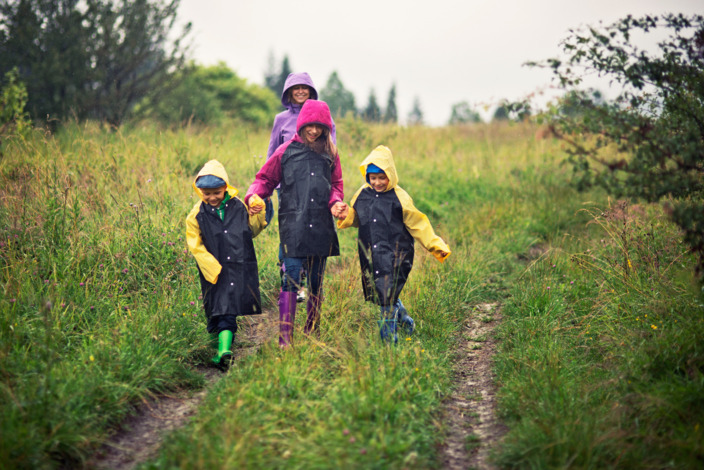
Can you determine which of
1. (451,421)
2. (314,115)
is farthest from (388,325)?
(314,115)

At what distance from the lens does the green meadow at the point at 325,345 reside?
273 cm

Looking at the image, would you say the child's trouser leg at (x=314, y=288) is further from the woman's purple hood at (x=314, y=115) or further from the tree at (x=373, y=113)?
the tree at (x=373, y=113)

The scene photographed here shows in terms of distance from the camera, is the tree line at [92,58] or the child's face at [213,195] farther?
the tree line at [92,58]

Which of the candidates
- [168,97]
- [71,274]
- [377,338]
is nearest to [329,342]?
[377,338]

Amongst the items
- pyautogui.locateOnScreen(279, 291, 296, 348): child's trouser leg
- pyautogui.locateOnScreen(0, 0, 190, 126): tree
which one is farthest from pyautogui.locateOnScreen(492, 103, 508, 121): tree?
pyautogui.locateOnScreen(0, 0, 190, 126): tree

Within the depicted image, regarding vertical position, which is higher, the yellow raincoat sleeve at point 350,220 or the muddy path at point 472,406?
the yellow raincoat sleeve at point 350,220

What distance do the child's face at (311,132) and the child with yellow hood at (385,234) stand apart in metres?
0.47

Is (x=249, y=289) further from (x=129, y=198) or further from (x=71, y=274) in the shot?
(x=129, y=198)

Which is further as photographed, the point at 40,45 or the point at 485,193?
the point at 40,45

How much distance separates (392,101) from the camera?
4703 centimetres

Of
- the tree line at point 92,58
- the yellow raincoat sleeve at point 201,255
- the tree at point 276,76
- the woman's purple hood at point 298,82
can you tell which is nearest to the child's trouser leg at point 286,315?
the yellow raincoat sleeve at point 201,255

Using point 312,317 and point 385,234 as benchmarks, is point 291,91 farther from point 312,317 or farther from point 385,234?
point 312,317

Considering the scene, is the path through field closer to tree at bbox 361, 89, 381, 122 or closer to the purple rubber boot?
the purple rubber boot

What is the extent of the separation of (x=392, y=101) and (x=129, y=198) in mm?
43291
